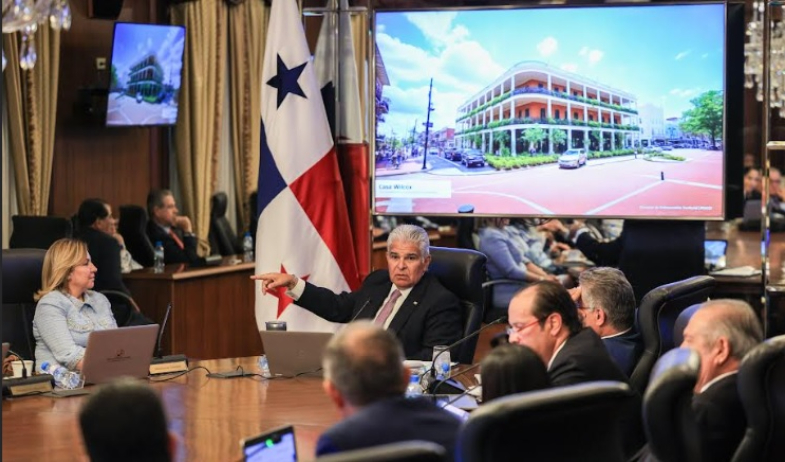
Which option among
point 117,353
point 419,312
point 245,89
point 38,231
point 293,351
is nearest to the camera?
point 117,353

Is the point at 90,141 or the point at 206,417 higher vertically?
the point at 90,141

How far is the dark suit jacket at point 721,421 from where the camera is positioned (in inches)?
123

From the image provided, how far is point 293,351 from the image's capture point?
4586mm

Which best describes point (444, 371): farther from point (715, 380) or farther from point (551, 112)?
point (551, 112)

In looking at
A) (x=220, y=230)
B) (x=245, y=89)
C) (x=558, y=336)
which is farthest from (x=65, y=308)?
(x=245, y=89)

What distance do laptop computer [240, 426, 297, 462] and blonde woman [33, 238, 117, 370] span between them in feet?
7.01

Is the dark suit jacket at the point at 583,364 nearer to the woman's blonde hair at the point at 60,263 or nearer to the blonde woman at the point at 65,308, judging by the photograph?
the blonde woman at the point at 65,308

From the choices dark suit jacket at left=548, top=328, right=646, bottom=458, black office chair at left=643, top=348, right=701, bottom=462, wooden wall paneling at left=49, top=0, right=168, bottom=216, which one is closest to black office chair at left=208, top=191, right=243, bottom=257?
wooden wall paneling at left=49, top=0, right=168, bottom=216

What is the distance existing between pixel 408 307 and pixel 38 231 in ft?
12.5

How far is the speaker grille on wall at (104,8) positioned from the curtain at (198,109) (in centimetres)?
100

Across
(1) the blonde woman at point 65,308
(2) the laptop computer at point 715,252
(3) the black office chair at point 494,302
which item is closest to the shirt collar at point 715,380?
(1) the blonde woman at point 65,308

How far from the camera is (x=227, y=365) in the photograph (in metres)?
4.88

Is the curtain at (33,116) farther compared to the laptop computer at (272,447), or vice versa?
the curtain at (33,116)

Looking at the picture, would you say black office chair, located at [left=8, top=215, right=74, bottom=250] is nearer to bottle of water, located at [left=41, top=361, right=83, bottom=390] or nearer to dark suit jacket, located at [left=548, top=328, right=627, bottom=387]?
bottle of water, located at [left=41, top=361, right=83, bottom=390]
